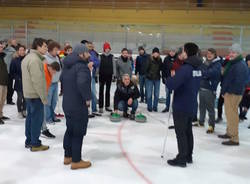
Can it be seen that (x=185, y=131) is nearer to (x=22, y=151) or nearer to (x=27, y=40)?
(x=22, y=151)

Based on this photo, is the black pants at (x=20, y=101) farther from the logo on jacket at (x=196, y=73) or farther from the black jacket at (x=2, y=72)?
the logo on jacket at (x=196, y=73)

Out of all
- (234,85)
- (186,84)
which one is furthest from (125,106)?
(186,84)

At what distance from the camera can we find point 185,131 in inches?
142

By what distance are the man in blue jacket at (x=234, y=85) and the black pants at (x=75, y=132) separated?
240cm

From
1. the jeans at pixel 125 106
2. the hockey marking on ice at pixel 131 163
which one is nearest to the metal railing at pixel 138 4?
the jeans at pixel 125 106

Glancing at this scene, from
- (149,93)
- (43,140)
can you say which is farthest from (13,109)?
(149,93)

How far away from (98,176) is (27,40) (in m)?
9.90

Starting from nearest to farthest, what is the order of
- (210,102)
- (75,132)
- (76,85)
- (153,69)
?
(76,85) → (75,132) → (210,102) → (153,69)

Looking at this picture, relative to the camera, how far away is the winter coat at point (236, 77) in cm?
443

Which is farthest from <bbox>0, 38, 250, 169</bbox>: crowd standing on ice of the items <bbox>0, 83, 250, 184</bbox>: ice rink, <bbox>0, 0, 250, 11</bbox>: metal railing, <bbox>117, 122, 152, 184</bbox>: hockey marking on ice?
<bbox>0, 0, 250, 11</bbox>: metal railing

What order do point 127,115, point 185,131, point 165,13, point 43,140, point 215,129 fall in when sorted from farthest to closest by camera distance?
point 165,13 → point 127,115 → point 215,129 → point 43,140 → point 185,131

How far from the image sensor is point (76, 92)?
327cm

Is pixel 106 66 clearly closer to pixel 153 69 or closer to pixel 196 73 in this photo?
pixel 153 69

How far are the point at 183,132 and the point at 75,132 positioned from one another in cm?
131
